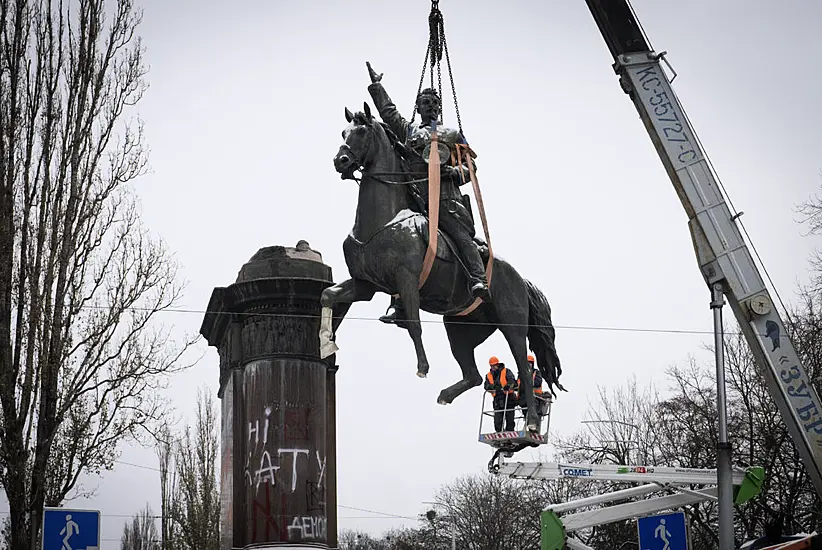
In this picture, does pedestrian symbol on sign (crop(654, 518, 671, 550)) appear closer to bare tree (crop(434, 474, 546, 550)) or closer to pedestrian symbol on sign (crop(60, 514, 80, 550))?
pedestrian symbol on sign (crop(60, 514, 80, 550))

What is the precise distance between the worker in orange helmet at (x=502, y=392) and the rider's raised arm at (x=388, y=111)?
12.0ft

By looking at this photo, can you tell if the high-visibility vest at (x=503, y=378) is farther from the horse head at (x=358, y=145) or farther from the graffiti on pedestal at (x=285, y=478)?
the horse head at (x=358, y=145)

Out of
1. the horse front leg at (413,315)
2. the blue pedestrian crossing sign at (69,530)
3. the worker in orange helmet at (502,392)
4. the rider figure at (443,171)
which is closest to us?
the blue pedestrian crossing sign at (69,530)

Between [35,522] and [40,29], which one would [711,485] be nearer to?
[35,522]

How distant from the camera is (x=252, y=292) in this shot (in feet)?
52.3

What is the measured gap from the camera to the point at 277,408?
1557 cm

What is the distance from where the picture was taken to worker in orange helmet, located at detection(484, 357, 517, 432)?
56.5 feet

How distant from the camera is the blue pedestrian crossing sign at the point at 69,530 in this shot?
12.3 meters

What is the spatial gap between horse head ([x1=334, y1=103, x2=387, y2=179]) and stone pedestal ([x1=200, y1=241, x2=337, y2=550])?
1764mm

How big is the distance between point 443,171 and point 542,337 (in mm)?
2610

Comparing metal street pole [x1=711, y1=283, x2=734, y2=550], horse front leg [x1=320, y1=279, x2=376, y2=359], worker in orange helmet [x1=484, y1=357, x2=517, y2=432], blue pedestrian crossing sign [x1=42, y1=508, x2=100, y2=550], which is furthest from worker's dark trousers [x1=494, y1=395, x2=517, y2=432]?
blue pedestrian crossing sign [x1=42, y1=508, x2=100, y2=550]

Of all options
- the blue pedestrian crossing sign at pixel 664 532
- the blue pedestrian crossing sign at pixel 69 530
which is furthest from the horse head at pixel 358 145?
the blue pedestrian crossing sign at pixel 664 532

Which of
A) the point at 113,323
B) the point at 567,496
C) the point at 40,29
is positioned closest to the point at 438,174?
the point at 113,323

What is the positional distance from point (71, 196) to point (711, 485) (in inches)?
418
